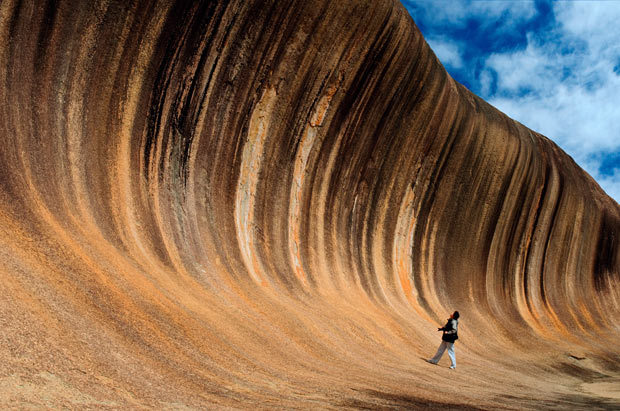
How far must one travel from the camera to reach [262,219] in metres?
11.6

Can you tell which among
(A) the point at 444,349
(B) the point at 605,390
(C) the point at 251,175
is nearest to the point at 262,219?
(C) the point at 251,175

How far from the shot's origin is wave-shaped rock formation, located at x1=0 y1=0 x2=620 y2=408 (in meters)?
5.47

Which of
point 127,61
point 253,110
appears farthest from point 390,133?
point 127,61

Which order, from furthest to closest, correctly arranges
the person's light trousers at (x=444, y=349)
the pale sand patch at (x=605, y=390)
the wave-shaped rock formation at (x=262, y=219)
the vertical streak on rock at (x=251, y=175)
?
the vertical streak on rock at (x=251, y=175) < the person's light trousers at (x=444, y=349) < the pale sand patch at (x=605, y=390) < the wave-shaped rock formation at (x=262, y=219)

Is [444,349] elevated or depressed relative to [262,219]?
depressed

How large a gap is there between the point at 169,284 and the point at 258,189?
4.59m

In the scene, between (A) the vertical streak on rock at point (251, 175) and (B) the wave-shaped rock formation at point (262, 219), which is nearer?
(B) the wave-shaped rock formation at point (262, 219)

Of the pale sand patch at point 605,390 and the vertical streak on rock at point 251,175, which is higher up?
the vertical streak on rock at point 251,175

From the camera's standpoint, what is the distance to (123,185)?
891 centimetres

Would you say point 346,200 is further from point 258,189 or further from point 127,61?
point 127,61

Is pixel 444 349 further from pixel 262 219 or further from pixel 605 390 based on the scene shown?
pixel 262 219

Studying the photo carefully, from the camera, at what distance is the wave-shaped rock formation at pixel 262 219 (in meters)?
5.47

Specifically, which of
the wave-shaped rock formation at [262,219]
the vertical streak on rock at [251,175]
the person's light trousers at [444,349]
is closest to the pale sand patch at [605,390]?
the wave-shaped rock formation at [262,219]

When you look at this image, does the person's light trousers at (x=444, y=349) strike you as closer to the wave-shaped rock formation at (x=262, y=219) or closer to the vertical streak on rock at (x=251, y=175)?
the wave-shaped rock formation at (x=262, y=219)
